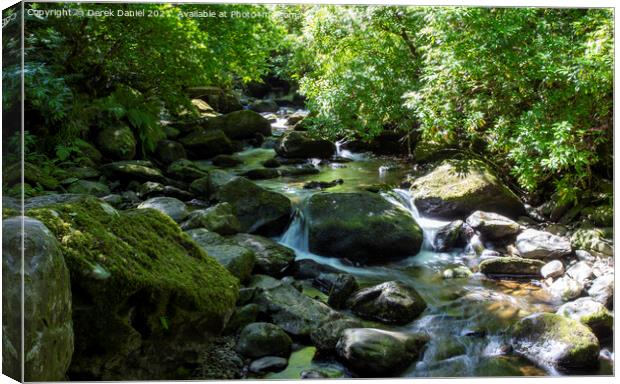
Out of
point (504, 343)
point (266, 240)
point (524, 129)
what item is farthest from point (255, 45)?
point (504, 343)

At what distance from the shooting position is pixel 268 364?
3.62 m

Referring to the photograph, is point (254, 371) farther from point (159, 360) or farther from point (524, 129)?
point (524, 129)

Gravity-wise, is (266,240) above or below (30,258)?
below

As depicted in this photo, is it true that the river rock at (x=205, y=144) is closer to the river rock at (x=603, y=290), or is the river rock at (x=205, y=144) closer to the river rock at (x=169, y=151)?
the river rock at (x=169, y=151)

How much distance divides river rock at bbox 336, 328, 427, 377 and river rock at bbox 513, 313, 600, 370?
2.52ft

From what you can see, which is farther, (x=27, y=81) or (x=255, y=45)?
(x=255, y=45)

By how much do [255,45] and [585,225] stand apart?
3.25 m

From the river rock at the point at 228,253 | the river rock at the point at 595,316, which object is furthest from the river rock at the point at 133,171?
the river rock at the point at 595,316

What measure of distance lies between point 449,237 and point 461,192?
468 mm

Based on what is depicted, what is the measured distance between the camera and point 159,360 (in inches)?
128

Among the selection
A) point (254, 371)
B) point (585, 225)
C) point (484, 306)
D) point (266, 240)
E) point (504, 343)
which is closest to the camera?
point (254, 371)

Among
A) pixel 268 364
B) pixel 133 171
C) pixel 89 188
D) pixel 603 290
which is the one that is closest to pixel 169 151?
pixel 133 171

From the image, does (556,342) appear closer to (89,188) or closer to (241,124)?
(89,188)

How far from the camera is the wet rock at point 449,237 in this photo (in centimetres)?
560
